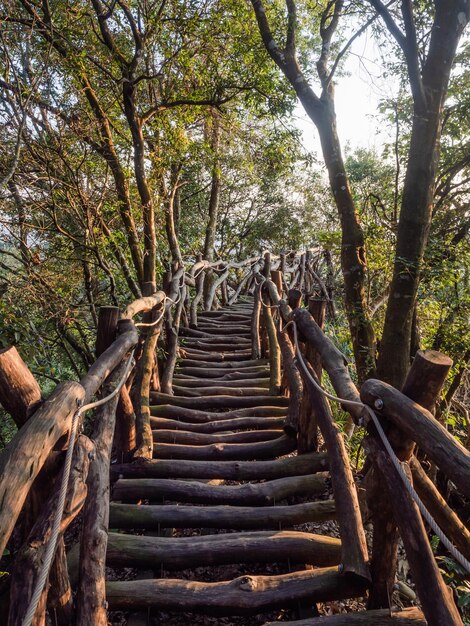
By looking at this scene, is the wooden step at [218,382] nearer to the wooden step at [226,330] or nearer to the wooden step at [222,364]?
the wooden step at [222,364]

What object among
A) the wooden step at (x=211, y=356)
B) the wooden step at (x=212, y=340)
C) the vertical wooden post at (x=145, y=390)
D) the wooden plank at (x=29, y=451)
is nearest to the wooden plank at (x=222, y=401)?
the vertical wooden post at (x=145, y=390)

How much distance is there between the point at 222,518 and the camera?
2.52 m

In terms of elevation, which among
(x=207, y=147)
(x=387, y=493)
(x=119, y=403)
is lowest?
(x=119, y=403)

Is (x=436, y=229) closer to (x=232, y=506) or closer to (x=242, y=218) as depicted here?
(x=232, y=506)

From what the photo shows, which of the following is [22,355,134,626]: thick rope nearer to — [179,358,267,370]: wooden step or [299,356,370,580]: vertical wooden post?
[299,356,370,580]: vertical wooden post

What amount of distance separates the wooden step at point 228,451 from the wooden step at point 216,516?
783mm

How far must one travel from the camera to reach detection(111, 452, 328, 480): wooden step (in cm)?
300

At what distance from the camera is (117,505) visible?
2.52 meters

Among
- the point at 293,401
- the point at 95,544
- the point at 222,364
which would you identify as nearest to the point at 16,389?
the point at 95,544

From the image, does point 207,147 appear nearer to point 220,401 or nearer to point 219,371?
point 219,371

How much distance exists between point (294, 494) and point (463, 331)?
8.55 feet

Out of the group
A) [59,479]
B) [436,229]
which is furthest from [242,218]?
[59,479]

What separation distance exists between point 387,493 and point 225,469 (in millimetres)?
1542

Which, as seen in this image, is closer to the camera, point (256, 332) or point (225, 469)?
point (225, 469)
